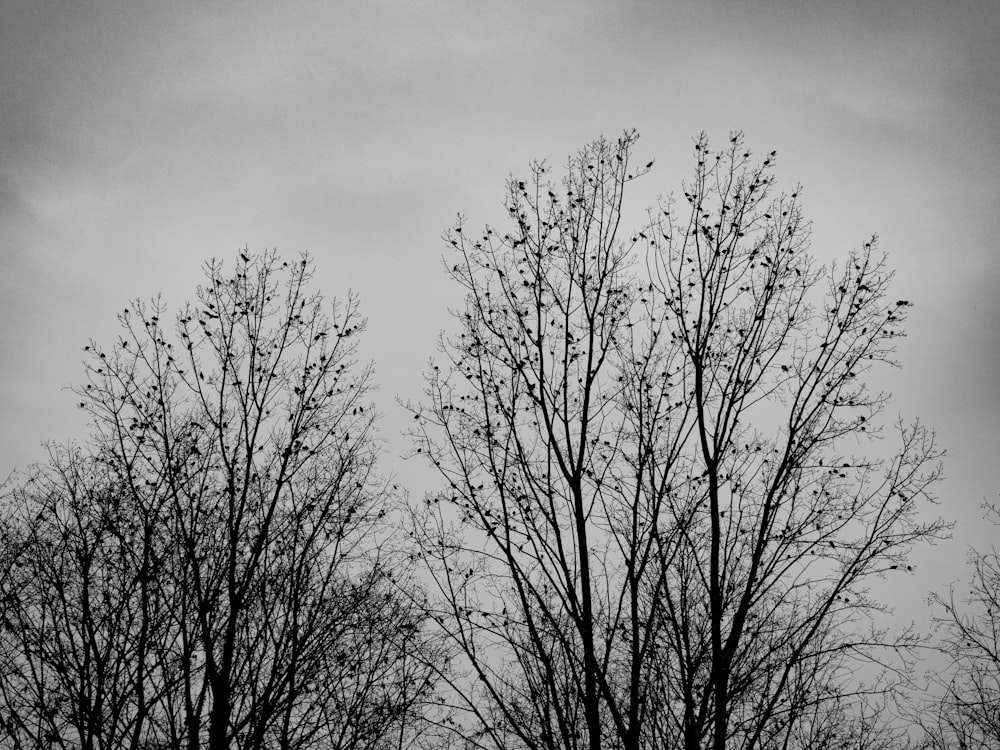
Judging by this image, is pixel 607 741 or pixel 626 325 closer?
pixel 626 325

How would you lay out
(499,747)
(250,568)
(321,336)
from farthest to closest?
(321,336), (250,568), (499,747)

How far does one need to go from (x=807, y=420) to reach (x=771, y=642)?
3.38 m

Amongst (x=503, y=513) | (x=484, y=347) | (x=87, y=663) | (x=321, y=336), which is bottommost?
(x=87, y=663)

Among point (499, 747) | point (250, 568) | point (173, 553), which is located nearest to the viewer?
point (499, 747)

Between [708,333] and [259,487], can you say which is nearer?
[708,333]

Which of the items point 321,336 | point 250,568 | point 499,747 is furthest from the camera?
point 321,336

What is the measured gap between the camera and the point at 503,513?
8.05 m

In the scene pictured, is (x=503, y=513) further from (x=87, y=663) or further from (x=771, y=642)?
(x=87, y=663)

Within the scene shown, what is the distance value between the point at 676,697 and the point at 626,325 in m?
5.36

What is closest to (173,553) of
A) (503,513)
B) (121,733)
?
(121,733)

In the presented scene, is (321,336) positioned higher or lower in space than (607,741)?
higher

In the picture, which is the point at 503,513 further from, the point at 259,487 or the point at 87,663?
the point at 87,663

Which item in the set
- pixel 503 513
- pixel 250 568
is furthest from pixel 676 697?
pixel 250 568

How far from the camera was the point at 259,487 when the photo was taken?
9430 mm
